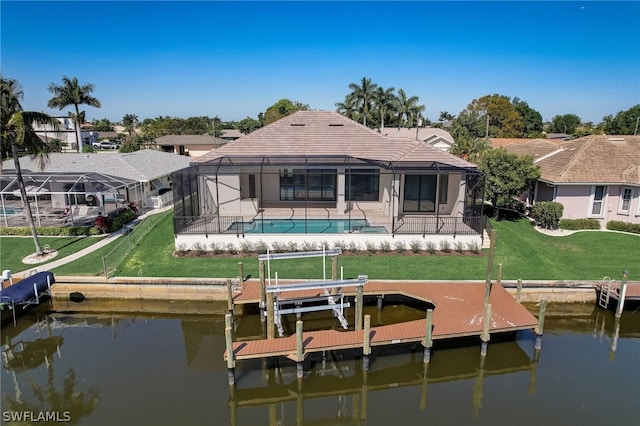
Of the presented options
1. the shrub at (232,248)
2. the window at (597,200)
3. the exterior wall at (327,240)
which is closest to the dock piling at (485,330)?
the exterior wall at (327,240)

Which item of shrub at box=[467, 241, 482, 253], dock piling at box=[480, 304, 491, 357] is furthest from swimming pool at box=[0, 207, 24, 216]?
dock piling at box=[480, 304, 491, 357]

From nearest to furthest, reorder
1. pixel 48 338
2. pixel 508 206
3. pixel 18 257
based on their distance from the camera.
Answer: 1. pixel 48 338
2. pixel 18 257
3. pixel 508 206

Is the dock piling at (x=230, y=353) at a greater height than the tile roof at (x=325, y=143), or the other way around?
the tile roof at (x=325, y=143)

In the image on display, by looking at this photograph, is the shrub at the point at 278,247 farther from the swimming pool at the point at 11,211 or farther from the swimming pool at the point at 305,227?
the swimming pool at the point at 11,211

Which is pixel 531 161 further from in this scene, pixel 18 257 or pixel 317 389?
pixel 18 257

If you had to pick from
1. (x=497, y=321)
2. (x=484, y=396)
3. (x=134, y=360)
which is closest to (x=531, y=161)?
(x=497, y=321)

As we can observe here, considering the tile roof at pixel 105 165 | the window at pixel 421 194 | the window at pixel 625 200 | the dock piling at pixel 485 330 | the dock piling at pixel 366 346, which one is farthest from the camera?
the tile roof at pixel 105 165

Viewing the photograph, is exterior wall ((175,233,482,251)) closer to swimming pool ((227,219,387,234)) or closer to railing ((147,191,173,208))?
swimming pool ((227,219,387,234))
